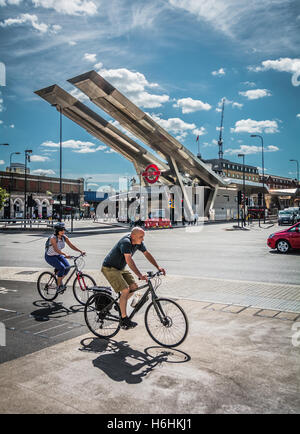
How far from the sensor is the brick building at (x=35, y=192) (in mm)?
69312

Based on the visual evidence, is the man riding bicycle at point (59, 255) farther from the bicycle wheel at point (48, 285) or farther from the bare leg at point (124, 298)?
the bare leg at point (124, 298)

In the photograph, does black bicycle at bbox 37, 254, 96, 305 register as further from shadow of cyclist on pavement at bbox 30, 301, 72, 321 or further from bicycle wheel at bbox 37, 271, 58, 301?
shadow of cyclist on pavement at bbox 30, 301, 72, 321

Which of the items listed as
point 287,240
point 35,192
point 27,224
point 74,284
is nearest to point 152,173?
point 27,224

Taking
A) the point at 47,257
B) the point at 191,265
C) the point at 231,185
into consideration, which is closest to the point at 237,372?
the point at 47,257

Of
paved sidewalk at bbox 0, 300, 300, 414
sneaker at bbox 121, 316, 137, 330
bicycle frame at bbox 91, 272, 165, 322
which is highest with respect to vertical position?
bicycle frame at bbox 91, 272, 165, 322

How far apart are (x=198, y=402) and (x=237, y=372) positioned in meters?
0.87

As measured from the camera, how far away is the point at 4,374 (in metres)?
4.16

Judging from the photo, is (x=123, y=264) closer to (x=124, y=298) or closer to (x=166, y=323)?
(x=124, y=298)

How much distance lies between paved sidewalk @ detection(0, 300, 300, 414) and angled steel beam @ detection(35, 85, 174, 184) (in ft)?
118

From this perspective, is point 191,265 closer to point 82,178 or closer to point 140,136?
point 140,136

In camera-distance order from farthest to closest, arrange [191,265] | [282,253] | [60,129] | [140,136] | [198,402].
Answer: [140,136], [60,129], [282,253], [191,265], [198,402]

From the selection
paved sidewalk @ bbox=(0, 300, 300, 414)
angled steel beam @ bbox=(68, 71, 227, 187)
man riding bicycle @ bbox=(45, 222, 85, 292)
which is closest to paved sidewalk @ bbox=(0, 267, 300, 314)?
paved sidewalk @ bbox=(0, 300, 300, 414)

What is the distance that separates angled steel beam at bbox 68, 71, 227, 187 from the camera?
113 feet

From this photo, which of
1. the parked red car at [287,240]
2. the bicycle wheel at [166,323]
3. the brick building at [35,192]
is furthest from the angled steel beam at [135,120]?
the bicycle wheel at [166,323]
